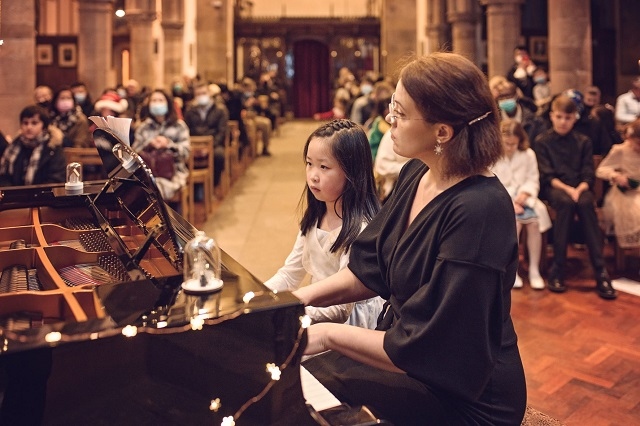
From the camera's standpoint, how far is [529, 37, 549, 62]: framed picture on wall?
15.7 metres

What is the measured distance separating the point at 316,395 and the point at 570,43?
26.9 ft

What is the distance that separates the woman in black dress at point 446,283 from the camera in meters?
1.59

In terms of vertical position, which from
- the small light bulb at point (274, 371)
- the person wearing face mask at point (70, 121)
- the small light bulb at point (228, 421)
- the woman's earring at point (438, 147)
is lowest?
the small light bulb at point (228, 421)

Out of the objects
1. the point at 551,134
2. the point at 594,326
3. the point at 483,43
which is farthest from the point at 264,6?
the point at 594,326

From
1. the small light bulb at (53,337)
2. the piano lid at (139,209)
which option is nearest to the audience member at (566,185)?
the piano lid at (139,209)

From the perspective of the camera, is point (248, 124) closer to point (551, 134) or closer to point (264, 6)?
point (551, 134)

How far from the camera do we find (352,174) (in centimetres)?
247

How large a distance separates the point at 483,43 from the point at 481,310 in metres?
16.3

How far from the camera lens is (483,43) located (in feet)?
55.6

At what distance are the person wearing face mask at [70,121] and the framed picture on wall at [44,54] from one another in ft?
34.3

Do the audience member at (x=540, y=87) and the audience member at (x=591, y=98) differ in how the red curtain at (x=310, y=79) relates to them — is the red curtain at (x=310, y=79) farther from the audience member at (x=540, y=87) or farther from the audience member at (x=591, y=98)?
the audience member at (x=591, y=98)

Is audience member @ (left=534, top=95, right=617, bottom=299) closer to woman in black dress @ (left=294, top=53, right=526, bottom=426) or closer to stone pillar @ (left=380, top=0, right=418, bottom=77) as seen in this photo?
woman in black dress @ (left=294, top=53, right=526, bottom=426)

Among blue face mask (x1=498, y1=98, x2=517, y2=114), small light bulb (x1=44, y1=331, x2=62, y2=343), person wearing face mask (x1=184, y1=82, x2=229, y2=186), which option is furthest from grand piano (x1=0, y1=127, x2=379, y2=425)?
person wearing face mask (x1=184, y1=82, x2=229, y2=186)

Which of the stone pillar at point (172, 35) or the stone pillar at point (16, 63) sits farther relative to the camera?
the stone pillar at point (172, 35)
